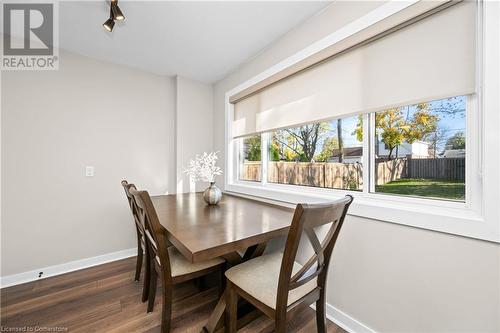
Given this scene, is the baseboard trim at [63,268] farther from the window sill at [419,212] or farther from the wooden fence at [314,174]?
the window sill at [419,212]

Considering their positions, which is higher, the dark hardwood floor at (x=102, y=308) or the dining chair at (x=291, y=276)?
the dining chair at (x=291, y=276)

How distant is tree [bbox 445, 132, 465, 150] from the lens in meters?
1.10

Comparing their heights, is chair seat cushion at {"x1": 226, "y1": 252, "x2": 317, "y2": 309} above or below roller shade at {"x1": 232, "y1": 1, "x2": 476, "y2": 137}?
below

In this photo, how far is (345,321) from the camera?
146 cm

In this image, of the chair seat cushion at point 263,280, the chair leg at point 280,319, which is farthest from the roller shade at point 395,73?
the chair leg at point 280,319

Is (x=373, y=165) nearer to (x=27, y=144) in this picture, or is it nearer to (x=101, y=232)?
(x=101, y=232)

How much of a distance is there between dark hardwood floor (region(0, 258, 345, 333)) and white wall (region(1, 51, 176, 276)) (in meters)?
0.40

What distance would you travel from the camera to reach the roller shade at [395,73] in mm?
1030

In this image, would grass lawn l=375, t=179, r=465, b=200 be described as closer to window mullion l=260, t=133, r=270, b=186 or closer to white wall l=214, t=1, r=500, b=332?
white wall l=214, t=1, r=500, b=332

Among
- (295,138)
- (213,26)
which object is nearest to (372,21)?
(295,138)

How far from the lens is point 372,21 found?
4.29ft

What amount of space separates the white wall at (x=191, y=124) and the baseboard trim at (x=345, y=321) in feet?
7.35

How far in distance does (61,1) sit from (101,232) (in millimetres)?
2273

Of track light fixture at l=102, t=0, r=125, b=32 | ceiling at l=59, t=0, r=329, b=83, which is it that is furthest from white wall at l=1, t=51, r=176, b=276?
track light fixture at l=102, t=0, r=125, b=32
